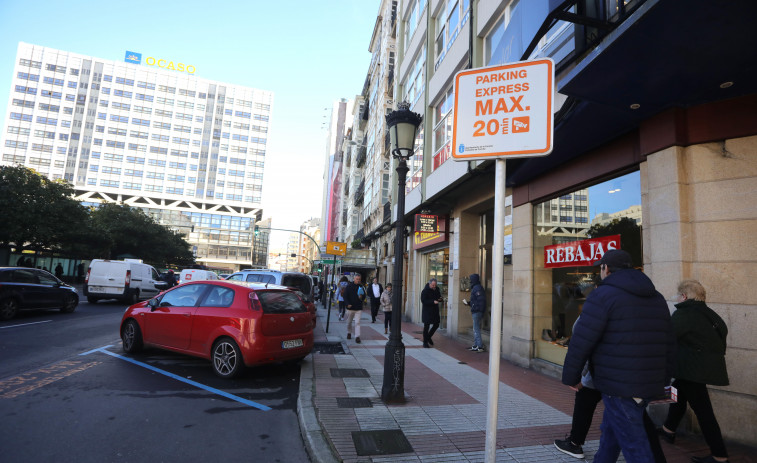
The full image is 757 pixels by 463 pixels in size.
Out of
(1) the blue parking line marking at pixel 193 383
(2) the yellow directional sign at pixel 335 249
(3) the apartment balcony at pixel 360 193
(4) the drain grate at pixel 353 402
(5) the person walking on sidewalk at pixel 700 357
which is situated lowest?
(1) the blue parking line marking at pixel 193 383

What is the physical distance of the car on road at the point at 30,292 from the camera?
37.0ft

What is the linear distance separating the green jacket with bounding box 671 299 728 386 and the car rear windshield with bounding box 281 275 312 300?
987 cm

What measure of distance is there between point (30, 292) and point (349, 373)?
445 inches

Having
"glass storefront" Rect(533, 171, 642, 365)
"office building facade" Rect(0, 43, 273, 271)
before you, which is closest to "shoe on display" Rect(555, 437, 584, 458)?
"glass storefront" Rect(533, 171, 642, 365)

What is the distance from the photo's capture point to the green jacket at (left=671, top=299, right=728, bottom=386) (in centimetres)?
380

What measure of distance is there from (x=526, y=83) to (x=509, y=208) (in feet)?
23.8

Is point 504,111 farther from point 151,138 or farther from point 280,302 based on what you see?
point 151,138

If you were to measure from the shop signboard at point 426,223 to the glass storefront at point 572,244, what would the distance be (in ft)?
17.5

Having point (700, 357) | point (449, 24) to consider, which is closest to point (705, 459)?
point (700, 357)

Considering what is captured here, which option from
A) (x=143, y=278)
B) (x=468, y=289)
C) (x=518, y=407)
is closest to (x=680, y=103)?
(x=518, y=407)

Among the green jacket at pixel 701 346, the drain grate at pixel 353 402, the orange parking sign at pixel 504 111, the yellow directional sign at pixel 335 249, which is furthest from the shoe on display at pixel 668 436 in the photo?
the yellow directional sign at pixel 335 249

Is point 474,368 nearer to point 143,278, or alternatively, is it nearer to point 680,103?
point 680,103

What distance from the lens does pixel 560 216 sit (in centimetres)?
812

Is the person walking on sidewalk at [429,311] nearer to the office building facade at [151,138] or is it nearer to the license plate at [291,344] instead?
the license plate at [291,344]
